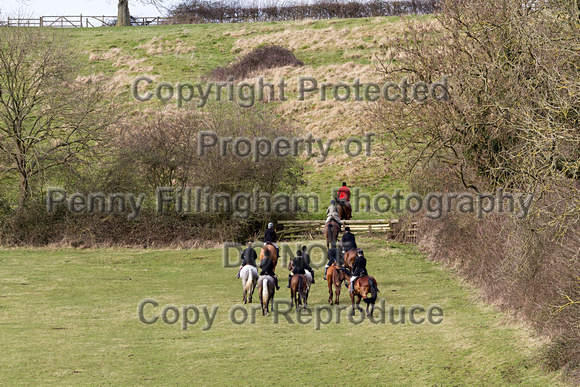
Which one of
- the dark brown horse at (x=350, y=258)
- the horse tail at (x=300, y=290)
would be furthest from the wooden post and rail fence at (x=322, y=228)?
the horse tail at (x=300, y=290)

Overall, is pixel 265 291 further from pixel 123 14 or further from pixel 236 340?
pixel 123 14

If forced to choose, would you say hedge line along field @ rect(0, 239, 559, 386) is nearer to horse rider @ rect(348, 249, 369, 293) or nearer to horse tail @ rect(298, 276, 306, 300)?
horse tail @ rect(298, 276, 306, 300)

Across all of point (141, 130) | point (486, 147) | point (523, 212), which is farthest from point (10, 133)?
point (523, 212)

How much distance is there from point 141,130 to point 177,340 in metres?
17.6

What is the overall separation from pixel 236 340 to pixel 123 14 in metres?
64.0

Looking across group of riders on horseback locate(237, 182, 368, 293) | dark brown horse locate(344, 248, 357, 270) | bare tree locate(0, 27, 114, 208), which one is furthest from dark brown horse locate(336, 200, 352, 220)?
bare tree locate(0, 27, 114, 208)

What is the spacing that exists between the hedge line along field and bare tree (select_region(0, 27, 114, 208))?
783 centimetres

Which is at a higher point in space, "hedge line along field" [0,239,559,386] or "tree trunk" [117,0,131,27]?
"tree trunk" [117,0,131,27]

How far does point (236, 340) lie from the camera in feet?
50.7

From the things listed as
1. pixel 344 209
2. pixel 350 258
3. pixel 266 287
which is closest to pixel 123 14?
pixel 344 209

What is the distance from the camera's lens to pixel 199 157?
100 feet

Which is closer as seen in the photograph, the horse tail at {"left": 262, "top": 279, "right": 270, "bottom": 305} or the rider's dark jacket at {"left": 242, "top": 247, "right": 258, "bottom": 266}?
the horse tail at {"left": 262, "top": 279, "right": 270, "bottom": 305}

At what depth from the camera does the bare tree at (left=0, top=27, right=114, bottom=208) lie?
29562 millimetres

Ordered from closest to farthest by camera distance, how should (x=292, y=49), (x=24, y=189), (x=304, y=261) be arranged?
(x=304, y=261), (x=24, y=189), (x=292, y=49)
